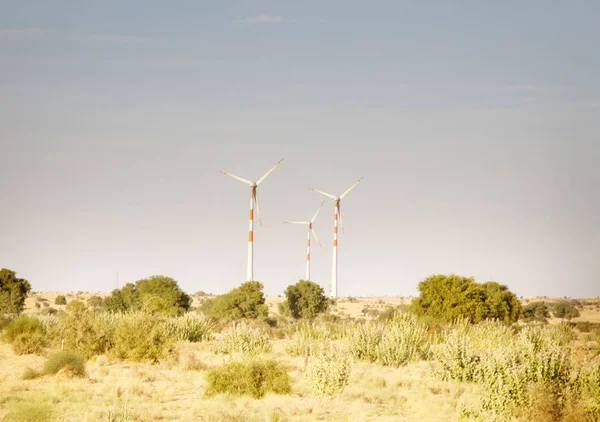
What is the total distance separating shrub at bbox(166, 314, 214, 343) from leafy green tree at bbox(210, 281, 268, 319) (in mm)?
27266

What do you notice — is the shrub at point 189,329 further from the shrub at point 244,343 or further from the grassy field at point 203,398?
the grassy field at point 203,398

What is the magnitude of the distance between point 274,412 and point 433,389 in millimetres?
8000

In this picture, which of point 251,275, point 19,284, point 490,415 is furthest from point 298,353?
point 19,284

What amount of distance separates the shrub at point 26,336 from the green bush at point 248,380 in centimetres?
2065

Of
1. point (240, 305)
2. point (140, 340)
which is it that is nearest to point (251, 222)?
point (240, 305)

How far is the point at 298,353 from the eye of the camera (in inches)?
1714

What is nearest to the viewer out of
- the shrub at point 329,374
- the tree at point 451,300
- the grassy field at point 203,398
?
the grassy field at point 203,398

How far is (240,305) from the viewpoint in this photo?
79625 mm

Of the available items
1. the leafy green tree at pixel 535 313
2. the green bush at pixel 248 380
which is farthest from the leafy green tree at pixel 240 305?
the green bush at pixel 248 380

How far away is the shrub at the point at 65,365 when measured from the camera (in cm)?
3222

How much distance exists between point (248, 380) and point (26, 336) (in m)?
22.9

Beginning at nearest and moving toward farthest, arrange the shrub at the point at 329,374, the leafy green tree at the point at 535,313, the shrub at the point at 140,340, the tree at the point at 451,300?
the shrub at the point at 329,374, the shrub at the point at 140,340, the tree at the point at 451,300, the leafy green tree at the point at 535,313

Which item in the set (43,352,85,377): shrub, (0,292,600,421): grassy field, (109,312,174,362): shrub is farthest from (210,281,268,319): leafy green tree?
(43,352,85,377): shrub

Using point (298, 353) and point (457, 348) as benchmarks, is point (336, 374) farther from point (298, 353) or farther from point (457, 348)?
point (298, 353)
